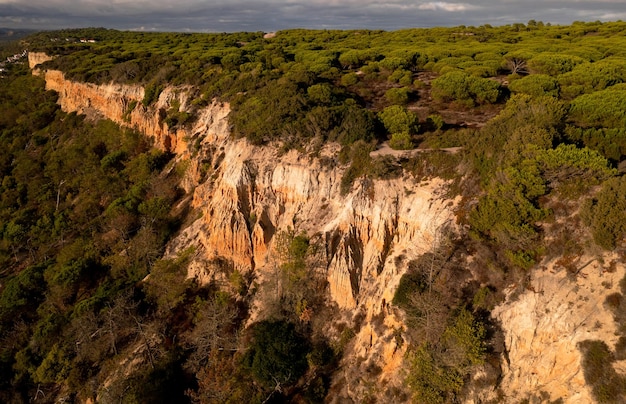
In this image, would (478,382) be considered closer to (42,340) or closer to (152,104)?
(42,340)

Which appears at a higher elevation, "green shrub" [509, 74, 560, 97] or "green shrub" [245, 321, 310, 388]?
"green shrub" [509, 74, 560, 97]

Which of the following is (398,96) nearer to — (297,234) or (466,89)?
(466,89)

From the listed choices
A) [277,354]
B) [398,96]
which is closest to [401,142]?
[398,96]

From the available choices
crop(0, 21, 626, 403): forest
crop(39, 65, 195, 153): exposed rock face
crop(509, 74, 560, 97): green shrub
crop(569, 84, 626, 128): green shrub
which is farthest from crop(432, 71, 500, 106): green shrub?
crop(39, 65, 195, 153): exposed rock face

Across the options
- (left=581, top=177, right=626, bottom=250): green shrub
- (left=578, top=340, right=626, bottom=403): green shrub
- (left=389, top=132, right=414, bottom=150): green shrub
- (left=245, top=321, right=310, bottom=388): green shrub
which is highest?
(left=389, top=132, right=414, bottom=150): green shrub

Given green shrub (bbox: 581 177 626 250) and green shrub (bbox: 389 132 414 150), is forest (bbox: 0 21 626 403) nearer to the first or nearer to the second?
green shrub (bbox: 581 177 626 250)

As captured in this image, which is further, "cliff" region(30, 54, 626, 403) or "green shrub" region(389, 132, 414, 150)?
"green shrub" region(389, 132, 414, 150)

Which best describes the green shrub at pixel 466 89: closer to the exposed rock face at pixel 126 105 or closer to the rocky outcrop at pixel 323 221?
the rocky outcrop at pixel 323 221
